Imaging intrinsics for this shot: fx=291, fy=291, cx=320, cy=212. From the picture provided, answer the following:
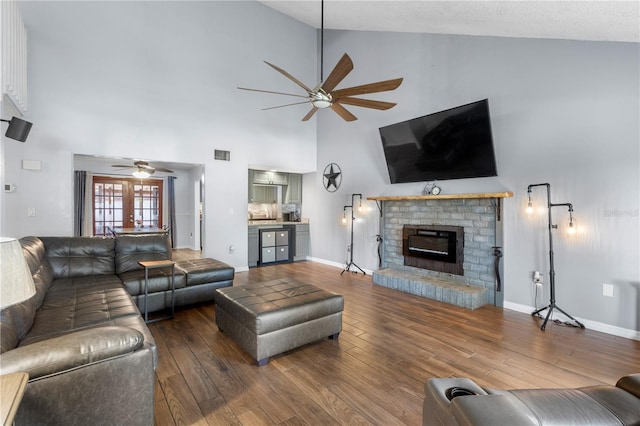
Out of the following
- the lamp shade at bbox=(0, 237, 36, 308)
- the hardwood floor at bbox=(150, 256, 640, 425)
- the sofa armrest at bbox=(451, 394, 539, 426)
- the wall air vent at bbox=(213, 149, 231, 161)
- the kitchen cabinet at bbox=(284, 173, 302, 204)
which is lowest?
the hardwood floor at bbox=(150, 256, 640, 425)

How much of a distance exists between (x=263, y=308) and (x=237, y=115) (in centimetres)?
443

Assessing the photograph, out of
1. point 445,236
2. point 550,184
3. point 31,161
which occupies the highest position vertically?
point 31,161

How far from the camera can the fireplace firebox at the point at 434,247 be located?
14.4 feet

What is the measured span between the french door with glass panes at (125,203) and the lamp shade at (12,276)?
7.87 metres

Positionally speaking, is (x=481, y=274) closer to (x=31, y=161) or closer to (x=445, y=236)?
(x=445, y=236)

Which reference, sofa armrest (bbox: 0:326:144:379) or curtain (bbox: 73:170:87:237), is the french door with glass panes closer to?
curtain (bbox: 73:170:87:237)

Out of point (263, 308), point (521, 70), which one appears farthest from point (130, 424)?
point (521, 70)

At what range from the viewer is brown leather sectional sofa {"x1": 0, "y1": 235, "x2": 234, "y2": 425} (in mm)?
1282

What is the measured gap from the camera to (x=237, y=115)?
5762mm

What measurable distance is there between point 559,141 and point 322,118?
4544mm

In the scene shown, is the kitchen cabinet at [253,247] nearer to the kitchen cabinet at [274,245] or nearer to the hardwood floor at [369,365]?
the kitchen cabinet at [274,245]

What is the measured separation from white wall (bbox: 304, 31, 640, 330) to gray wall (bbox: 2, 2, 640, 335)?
1 centimetres

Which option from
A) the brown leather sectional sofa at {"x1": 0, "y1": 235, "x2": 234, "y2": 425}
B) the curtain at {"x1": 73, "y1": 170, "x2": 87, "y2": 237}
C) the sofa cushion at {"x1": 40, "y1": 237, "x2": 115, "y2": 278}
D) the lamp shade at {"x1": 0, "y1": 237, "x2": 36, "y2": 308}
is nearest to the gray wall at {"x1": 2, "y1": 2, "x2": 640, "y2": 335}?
the sofa cushion at {"x1": 40, "y1": 237, "x2": 115, "y2": 278}

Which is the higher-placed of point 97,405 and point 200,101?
point 200,101
